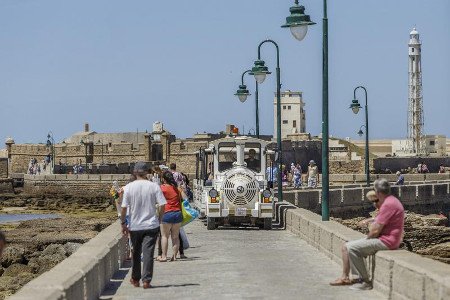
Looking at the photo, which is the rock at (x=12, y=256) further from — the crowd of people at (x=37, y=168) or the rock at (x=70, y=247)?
the crowd of people at (x=37, y=168)

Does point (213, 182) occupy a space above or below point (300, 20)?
below

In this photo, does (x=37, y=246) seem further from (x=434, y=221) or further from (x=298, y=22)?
(x=434, y=221)

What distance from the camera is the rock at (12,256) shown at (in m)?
30.0

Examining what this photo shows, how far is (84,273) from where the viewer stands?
1360 cm

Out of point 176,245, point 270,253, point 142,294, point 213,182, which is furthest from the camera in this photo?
point 213,182

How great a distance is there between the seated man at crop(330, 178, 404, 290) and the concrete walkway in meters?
0.44

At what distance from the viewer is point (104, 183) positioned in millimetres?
88875

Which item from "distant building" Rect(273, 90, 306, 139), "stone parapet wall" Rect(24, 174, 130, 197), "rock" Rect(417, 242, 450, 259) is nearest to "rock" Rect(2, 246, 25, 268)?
"rock" Rect(417, 242, 450, 259)

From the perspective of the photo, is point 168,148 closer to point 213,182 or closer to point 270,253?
point 213,182

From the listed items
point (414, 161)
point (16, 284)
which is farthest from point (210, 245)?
point (414, 161)

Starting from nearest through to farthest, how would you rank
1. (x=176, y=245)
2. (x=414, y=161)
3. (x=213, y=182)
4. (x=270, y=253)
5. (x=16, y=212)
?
(x=176, y=245), (x=270, y=253), (x=213, y=182), (x=16, y=212), (x=414, y=161)

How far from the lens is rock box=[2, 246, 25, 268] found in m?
30.0

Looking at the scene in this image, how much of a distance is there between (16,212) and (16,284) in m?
50.6

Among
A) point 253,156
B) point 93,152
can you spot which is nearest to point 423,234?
point 253,156
